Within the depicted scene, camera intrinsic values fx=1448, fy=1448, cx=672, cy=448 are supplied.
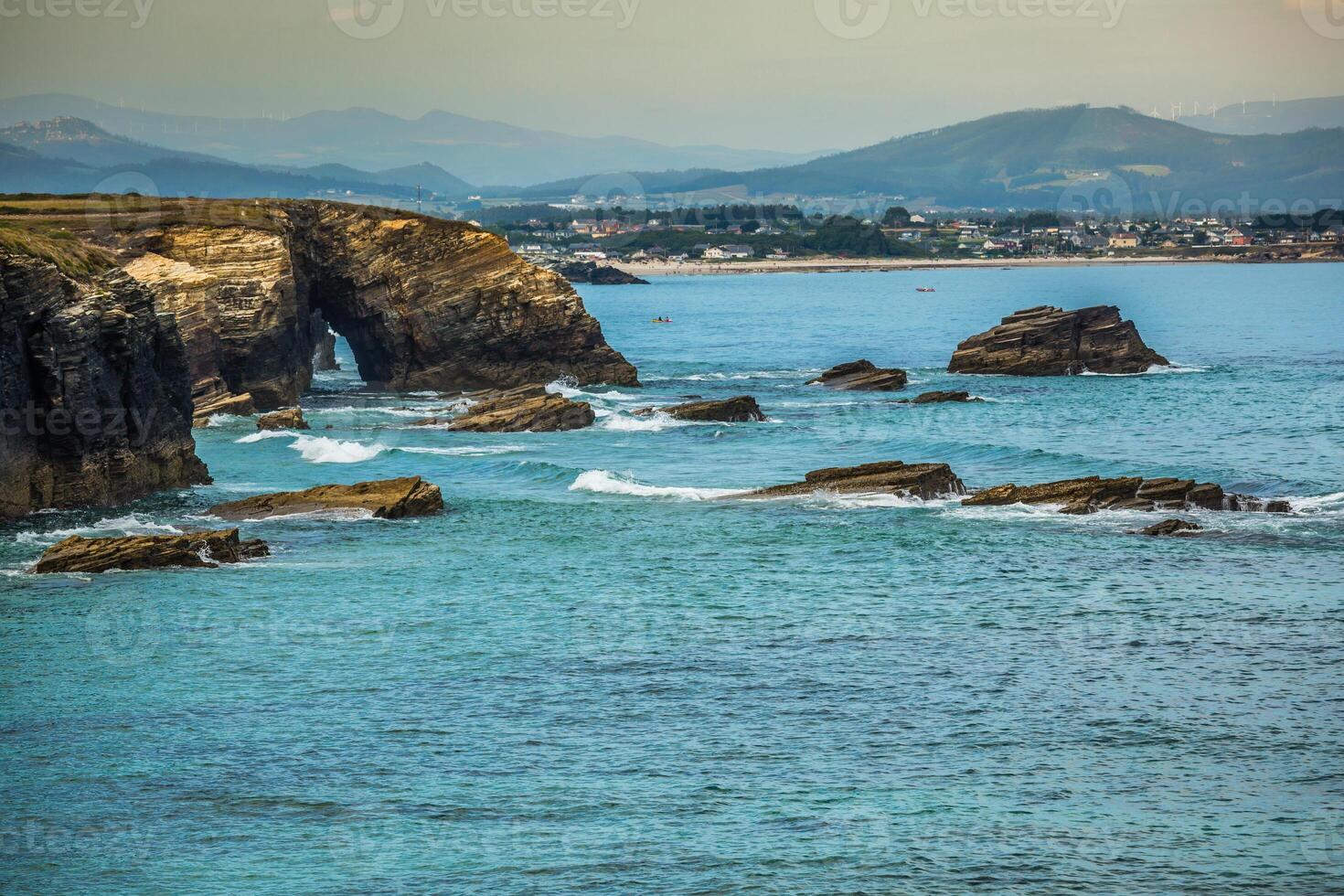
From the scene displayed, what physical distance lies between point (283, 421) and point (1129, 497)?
34.4 m

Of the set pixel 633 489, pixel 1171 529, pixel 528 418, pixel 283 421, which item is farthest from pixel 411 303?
pixel 1171 529

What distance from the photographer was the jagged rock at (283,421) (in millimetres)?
59500

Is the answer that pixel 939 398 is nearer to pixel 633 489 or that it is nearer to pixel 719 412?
pixel 719 412

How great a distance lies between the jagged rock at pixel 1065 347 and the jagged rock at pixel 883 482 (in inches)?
1638

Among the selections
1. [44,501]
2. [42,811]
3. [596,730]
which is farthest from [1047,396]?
[42,811]

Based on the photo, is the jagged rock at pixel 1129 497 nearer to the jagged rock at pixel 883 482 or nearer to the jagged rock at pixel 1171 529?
the jagged rock at pixel 883 482

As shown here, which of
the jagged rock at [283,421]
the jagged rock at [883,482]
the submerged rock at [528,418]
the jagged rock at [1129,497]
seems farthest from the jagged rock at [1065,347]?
the jagged rock at [283,421]

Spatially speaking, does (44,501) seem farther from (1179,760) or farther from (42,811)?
(1179,760)

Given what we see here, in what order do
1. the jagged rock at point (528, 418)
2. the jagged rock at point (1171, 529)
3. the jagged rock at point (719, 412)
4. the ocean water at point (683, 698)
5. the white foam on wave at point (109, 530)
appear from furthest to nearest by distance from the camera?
the jagged rock at point (719, 412) → the jagged rock at point (528, 418) → the jagged rock at point (1171, 529) → the white foam on wave at point (109, 530) → the ocean water at point (683, 698)

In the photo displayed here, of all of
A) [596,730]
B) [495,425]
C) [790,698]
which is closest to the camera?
[596,730]

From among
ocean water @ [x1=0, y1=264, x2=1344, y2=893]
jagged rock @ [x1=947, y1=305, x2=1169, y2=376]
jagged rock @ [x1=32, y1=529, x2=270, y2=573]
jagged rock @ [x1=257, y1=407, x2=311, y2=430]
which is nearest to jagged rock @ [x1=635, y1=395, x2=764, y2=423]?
ocean water @ [x1=0, y1=264, x2=1344, y2=893]

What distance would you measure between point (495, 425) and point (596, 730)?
38.8 meters

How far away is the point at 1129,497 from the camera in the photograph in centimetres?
4219

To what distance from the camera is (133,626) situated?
98.1 feet
